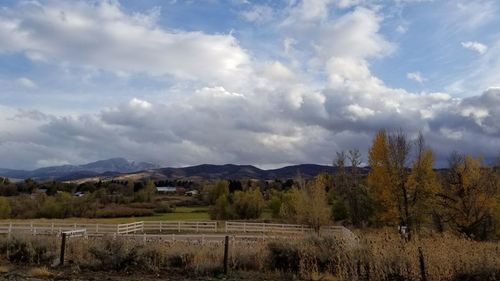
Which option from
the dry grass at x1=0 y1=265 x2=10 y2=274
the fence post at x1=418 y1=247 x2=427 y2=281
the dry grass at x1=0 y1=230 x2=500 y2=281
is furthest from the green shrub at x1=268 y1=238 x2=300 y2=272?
the dry grass at x1=0 y1=265 x2=10 y2=274

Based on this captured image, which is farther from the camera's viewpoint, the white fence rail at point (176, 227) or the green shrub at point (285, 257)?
the white fence rail at point (176, 227)

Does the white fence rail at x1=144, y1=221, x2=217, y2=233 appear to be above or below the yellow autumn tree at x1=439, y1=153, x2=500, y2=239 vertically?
below

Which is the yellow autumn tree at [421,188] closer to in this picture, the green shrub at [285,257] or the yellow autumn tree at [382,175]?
the yellow autumn tree at [382,175]

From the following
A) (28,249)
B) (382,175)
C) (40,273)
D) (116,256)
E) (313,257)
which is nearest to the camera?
(40,273)

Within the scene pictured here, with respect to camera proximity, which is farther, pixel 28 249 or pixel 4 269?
pixel 28 249

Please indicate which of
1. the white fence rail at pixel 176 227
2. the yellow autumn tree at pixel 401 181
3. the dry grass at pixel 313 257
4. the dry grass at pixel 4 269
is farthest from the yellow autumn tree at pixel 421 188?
the dry grass at pixel 4 269

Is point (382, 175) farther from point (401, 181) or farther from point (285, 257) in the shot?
point (285, 257)

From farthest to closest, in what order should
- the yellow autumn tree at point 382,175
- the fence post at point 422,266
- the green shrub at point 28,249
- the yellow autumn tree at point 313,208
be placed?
the yellow autumn tree at point 313,208
the yellow autumn tree at point 382,175
the green shrub at point 28,249
the fence post at point 422,266

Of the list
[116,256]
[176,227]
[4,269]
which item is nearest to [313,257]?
[116,256]

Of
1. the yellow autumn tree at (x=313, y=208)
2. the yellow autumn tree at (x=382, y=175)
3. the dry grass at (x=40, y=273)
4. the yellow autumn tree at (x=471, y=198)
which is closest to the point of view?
the dry grass at (x=40, y=273)

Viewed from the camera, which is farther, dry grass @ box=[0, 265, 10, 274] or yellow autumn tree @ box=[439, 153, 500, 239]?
yellow autumn tree @ box=[439, 153, 500, 239]

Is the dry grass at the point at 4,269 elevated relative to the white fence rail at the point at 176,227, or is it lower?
elevated

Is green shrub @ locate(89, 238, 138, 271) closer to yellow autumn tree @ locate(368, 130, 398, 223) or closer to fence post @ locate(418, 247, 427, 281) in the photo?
fence post @ locate(418, 247, 427, 281)

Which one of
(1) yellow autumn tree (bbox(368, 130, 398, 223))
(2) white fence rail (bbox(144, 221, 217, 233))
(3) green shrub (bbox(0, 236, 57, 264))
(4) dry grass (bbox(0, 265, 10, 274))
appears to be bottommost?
(2) white fence rail (bbox(144, 221, 217, 233))
